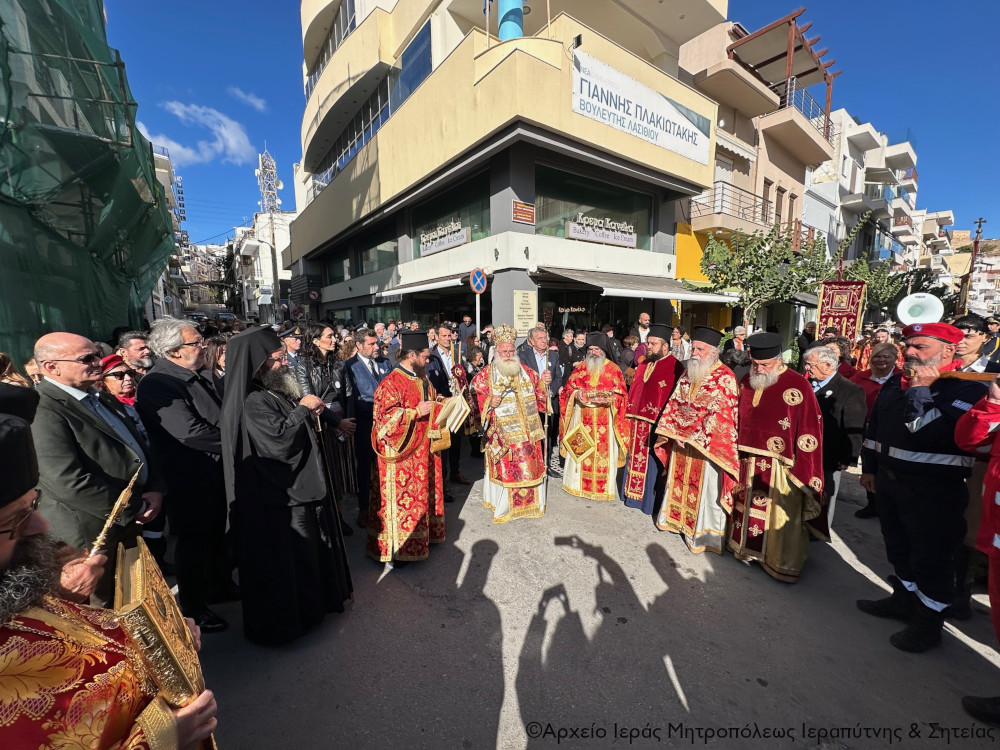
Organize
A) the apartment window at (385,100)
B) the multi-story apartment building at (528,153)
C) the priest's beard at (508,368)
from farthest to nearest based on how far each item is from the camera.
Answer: the apartment window at (385,100) < the multi-story apartment building at (528,153) < the priest's beard at (508,368)

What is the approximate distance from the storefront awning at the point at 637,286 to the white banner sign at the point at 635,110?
357 cm

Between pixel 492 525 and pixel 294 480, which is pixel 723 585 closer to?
pixel 492 525

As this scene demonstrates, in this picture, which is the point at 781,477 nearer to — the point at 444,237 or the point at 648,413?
the point at 648,413

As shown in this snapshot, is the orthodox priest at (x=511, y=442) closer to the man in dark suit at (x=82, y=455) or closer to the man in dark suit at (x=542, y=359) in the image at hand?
the man in dark suit at (x=542, y=359)

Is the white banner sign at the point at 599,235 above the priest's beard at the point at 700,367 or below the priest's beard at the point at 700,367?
above

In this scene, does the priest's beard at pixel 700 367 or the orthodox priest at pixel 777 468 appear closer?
the orthodox priest at pixel 777 468

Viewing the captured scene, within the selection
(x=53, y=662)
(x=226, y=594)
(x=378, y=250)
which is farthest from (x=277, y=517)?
(x=378, y=250)

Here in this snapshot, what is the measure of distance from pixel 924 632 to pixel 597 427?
298 cm

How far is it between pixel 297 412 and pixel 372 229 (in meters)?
17.2

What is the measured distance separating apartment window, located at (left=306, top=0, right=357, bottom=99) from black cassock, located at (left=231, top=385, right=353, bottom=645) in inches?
803

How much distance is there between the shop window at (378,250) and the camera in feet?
53.1

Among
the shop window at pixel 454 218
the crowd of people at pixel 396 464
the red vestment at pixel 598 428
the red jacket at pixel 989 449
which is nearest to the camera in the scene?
the crowd of people at pixel 396 464

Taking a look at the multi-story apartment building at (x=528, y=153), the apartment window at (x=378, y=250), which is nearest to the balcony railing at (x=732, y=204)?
the multi-story apartment building at (x=528, y=153)

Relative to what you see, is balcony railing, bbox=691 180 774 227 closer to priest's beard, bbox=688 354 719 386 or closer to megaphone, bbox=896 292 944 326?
megaphone, bbox=896 292 944 326
